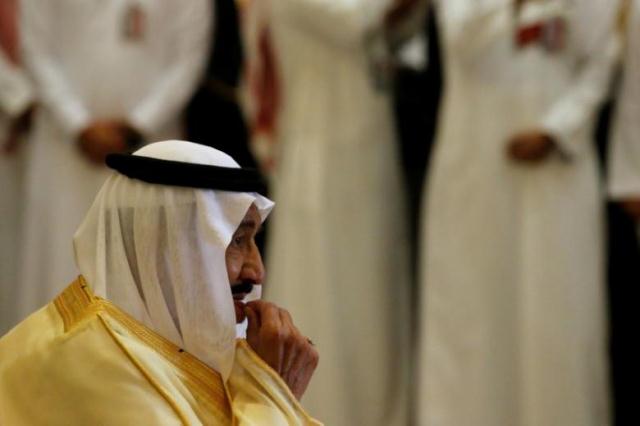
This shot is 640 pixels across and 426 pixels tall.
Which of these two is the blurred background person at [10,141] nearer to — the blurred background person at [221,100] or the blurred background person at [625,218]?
the blurred background person at [221,100]

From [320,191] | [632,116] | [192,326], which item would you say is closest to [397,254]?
[320,191]

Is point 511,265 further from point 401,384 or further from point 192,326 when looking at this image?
point 192,326

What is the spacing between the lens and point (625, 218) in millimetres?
3818

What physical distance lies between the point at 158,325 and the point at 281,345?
20 cm

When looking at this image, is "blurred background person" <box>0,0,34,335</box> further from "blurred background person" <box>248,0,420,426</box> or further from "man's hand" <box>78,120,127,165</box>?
"blurred background person" <box>248,0,420,426</box>

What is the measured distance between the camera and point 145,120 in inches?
165

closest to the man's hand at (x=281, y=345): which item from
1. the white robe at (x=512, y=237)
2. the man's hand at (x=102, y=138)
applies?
the white robe at (x=512, y=237)

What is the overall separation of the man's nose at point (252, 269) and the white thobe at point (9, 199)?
2348mm

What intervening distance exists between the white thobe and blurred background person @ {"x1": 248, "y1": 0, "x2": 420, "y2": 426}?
0.82 metres

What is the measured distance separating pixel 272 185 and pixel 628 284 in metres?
1.25

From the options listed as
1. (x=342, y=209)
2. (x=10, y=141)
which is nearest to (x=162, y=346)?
(x=342, y=209)

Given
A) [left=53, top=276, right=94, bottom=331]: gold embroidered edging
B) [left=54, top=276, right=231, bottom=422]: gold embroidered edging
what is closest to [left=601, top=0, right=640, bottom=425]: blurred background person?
[left=54, top=276, right=231, bottom=422]: gold embroidered edging

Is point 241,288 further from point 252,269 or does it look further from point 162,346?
point 162,346

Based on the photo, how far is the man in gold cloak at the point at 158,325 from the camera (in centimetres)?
190
